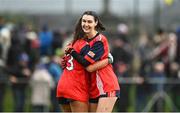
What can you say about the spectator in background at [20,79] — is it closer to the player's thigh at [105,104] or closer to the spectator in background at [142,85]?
the spectator in background at [142,85]

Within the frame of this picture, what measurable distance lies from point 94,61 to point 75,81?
392 millimetres

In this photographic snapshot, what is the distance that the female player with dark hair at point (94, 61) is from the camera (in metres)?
11.0

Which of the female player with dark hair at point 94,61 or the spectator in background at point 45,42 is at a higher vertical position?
the female player with dark hair at point 94,61

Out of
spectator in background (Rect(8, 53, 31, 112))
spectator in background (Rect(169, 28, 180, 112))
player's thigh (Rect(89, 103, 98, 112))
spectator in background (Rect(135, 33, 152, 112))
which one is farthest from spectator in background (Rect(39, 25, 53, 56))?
player's thigh (Rect(89, 103, 98, 112))

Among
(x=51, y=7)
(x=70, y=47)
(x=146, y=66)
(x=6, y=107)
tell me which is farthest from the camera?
(x=51, y=7)

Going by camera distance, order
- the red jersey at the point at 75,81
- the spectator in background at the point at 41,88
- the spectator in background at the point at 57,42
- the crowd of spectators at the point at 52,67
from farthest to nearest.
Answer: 1. the spectator in background at the point at 57,42
2. the crowd of spectators at the point at 52,67
3. the spectator in background at the point at 41,88
4. the red jersey at the point at 75,81

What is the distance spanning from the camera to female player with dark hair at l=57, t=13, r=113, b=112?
11078 millimetres

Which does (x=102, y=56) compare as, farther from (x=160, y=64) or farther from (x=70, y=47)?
(x=160, y=64)

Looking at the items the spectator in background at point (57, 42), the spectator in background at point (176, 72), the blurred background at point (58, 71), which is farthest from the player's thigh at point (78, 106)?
the spectator in background at point (57, 42)

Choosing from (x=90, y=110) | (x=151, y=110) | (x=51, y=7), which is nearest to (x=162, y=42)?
(x=151, y=110)

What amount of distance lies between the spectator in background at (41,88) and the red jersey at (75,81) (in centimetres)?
708

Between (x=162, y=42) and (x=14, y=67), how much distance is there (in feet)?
13.2

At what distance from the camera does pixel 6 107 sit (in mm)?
18297

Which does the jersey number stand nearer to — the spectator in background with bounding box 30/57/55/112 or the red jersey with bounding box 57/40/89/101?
the red jersey with bounding box 57/40/89/101
